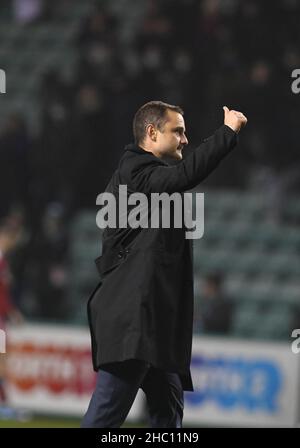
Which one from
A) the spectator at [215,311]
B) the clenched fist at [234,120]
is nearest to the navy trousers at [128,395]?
the clenched fist at [234,120]

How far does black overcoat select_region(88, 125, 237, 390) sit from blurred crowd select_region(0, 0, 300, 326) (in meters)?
8.18

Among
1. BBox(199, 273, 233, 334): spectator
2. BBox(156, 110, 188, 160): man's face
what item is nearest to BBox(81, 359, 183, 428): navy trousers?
BBox(156, 110, 188, 160): man's face

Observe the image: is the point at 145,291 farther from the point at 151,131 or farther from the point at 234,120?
the point at 234,120

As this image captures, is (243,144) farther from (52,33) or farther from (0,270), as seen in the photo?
(52,33)

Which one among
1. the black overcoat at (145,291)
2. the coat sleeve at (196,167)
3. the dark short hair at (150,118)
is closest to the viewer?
the coat sleeve at (196,167)

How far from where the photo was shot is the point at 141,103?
14.4 metres

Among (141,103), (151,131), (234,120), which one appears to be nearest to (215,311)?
(141,103)

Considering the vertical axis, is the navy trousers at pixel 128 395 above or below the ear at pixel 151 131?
below

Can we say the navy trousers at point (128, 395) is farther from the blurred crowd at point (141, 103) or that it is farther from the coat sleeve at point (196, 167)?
the blurred crowd at point (141, 103)

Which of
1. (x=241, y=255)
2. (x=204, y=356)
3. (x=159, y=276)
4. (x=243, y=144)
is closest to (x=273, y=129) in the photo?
(x=243, y=144)

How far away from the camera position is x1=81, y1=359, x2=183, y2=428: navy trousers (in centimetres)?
598

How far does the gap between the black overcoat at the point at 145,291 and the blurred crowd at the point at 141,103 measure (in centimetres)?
818

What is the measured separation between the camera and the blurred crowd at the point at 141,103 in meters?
14.4

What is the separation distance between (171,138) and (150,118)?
14cm
